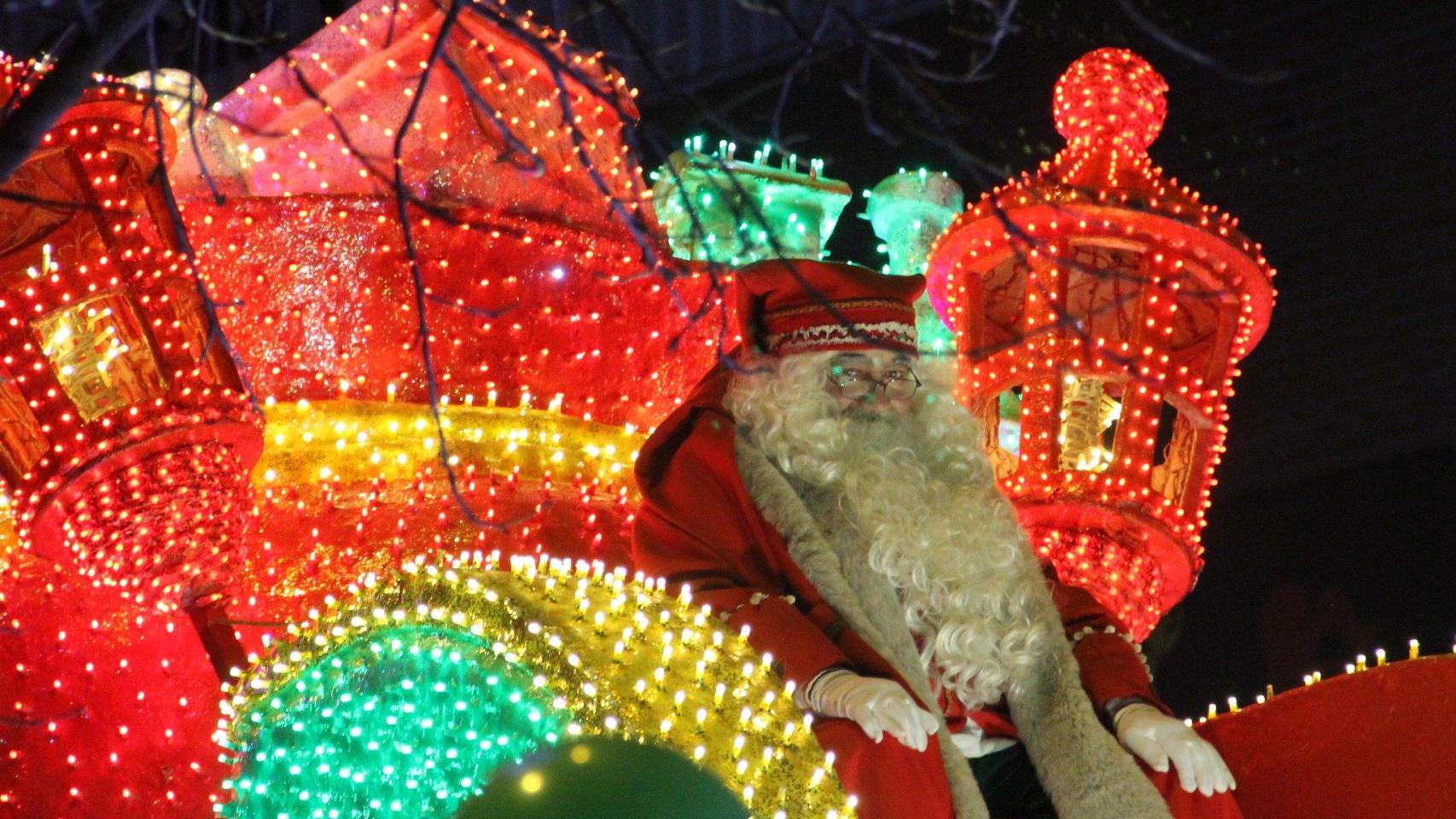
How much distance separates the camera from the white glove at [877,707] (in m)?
3.80

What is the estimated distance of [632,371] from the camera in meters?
5.79

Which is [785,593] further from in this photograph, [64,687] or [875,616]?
[64,687]

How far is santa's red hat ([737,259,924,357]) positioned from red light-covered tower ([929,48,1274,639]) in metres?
0.86

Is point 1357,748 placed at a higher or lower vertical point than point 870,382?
lower

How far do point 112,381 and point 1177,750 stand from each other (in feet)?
8.58

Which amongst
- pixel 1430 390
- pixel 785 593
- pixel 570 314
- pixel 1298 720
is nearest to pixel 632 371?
pixel 570 314

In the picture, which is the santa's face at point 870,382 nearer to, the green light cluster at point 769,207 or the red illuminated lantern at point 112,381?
the green light cluster at point 769,207

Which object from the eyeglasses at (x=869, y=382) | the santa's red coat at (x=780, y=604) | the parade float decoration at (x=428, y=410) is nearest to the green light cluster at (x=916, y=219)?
the parade float decoration at (x=428, y=410)

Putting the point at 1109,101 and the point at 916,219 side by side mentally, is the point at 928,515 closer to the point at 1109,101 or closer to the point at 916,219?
the point at 916,219

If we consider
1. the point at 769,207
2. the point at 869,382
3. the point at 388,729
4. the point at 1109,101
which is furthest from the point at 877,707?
the point at 1109,101

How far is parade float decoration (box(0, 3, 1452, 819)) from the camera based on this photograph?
368cm

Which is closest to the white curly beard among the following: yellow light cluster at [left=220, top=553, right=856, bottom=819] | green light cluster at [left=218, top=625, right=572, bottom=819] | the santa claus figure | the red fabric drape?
the santa claus figure

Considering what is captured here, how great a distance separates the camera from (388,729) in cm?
362

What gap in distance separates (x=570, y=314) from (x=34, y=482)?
166cm
